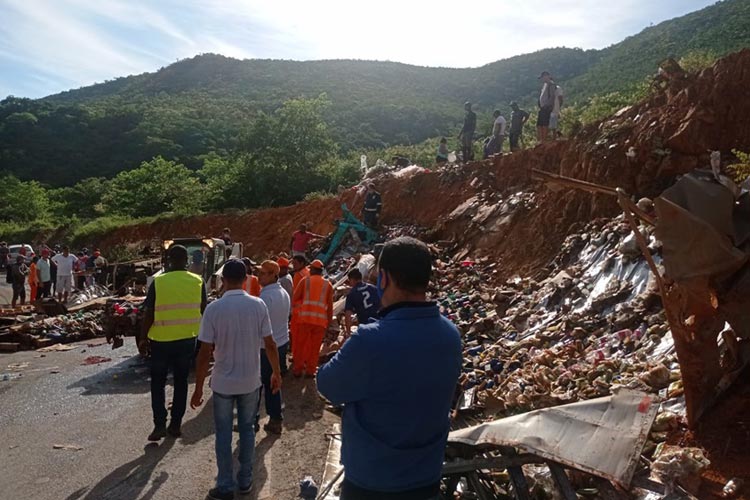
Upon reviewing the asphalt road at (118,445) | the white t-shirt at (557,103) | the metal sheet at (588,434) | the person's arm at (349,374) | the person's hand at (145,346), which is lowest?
the asphalt road at (118,445)

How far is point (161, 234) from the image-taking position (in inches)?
1190

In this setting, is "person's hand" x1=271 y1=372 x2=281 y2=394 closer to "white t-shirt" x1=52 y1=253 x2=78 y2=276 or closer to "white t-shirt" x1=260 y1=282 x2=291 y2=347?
"white t-shirt" x1=260 y1=282 x2=291 y2=347

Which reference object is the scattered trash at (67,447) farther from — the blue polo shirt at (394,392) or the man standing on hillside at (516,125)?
the man standing on hillside at (516,125)

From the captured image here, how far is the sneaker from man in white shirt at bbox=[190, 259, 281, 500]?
1.45m

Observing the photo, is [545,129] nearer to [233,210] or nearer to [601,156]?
[601,156]

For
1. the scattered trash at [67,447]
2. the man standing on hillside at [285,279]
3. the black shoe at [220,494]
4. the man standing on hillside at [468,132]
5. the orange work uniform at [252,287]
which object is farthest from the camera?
the man standing on hillside at [468,132]

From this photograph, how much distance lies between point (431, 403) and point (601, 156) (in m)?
9.61

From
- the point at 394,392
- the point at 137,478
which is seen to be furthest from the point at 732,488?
the point at 137,478

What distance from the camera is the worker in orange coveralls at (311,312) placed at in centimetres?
773

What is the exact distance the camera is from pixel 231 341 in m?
4.39

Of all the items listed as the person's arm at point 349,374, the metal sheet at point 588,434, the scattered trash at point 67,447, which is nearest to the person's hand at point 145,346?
the scattered trash at point 67,447

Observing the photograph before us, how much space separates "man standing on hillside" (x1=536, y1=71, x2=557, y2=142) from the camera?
14.5m

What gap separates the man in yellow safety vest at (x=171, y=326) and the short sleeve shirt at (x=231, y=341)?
1280mm

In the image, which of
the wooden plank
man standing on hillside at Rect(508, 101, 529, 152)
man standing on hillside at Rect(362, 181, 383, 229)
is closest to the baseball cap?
the wooden plank
